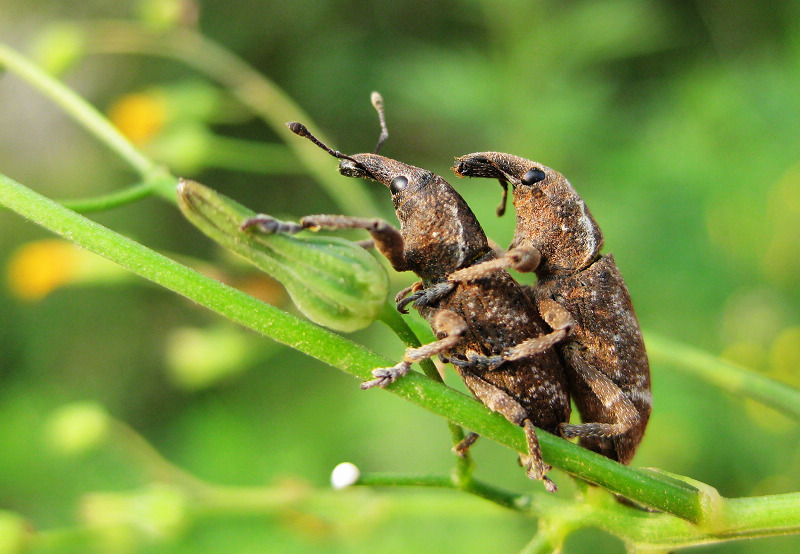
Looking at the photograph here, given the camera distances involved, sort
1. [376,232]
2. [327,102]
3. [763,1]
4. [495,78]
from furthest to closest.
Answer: [327,102]
[763,1]
[495,78]
[376,232]

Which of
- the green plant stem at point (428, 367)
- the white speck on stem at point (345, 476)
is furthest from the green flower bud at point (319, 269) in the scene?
the white speck on stem at point (345, 476)

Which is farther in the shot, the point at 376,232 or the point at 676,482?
the point at 376,232

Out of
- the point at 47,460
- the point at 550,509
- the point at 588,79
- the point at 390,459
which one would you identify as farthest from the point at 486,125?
the point at 47,460

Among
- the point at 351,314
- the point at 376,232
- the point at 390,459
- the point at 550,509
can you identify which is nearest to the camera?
the point at 351,314

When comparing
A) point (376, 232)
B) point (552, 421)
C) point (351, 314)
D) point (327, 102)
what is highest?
point (327, 102)

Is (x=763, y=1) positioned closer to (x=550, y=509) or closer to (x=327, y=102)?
(x=327, y=102)

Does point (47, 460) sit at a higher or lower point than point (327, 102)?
lower

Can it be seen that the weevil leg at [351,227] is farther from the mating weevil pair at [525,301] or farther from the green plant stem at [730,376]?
the green plant stem at [730,376]

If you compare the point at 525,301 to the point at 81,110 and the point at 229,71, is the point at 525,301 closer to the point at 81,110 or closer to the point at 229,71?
the point at 81,110
